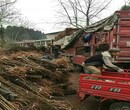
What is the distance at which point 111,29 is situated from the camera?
37.5ft

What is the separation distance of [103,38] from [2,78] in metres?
5.59

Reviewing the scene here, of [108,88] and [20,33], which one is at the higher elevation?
[20,33]

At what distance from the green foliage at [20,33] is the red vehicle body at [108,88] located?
2838cm

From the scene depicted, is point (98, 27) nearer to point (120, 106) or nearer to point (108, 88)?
point (108, 88)

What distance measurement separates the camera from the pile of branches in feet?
22.4

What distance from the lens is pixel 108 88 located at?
279 inches

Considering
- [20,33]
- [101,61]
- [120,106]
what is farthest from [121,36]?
[20,33]

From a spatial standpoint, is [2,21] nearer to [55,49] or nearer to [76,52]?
[55,49]

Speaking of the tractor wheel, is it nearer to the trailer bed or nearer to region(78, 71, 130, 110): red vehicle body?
region(78, 71, 130, 110): red vehicle body

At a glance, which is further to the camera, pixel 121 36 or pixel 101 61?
pixel 121 36

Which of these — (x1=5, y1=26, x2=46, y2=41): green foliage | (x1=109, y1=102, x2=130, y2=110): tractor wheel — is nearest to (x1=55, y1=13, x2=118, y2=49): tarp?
(x1=109, y1=102, x2=130, y2=110): tractor wheel

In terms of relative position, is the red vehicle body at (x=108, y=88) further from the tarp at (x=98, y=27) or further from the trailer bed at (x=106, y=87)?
the tarp at (x=98, y=27)

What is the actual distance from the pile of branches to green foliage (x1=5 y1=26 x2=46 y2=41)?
84.9 feet

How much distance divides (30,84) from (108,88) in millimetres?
2554
